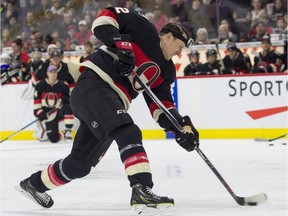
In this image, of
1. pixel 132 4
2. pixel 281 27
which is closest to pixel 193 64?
pixel 281 27

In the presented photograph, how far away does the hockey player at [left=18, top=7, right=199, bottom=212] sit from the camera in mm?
3699

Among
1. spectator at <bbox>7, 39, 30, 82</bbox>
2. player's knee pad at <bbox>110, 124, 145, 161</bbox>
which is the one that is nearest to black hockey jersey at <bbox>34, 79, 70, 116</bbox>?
spectator at <bbox>7, 39, 30, 82</bbox>

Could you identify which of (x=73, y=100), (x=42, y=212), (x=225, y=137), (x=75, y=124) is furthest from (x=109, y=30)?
(x=75, y=124)

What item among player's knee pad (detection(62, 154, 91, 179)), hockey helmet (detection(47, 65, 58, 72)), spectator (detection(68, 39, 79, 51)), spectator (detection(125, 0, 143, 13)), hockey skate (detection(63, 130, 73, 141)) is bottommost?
hockey skate (detection(63, 130, 73, 141))

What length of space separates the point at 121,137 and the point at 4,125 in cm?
663

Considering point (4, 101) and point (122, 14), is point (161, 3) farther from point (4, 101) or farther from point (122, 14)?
point (122, 14)

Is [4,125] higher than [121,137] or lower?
lower

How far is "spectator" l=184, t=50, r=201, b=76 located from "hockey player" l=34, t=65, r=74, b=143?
146cm

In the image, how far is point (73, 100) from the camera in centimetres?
392

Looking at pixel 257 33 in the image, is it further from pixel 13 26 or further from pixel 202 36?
pixel 13 26

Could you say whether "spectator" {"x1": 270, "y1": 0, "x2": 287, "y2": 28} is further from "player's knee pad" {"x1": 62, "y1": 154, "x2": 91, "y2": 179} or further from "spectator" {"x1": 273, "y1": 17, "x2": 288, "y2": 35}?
"player's knee pad" {"x1": 62, "y1": 154, "x2": 91, "y2": 179}

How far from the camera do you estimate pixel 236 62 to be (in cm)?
954

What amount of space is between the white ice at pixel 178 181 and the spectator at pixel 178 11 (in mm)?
2275

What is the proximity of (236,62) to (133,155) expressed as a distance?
6.04 m
